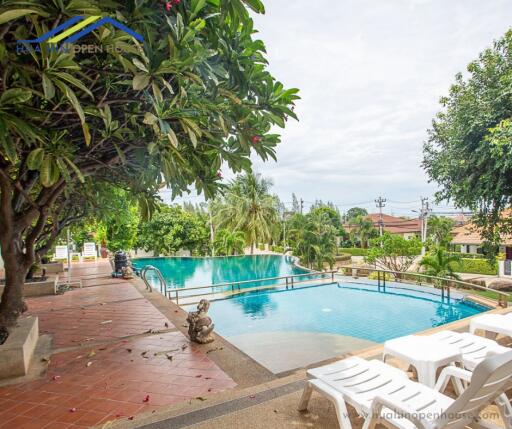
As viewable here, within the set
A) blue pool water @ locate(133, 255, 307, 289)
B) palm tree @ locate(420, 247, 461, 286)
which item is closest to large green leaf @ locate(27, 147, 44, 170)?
blue pool water @ locate(133, 255, 307, 289)

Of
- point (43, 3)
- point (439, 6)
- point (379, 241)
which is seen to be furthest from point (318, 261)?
point (43, 3)

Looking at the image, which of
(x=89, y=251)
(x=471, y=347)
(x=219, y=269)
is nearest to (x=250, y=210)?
(x=219, y=269)

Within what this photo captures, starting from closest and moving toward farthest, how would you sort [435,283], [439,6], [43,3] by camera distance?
[43,3]
[439,6]
[435,283]

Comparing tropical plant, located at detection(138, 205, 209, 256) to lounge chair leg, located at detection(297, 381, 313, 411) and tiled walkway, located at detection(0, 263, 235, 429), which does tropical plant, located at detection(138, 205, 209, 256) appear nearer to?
tiled walkway, located at detection(0, 263, 235, 429)

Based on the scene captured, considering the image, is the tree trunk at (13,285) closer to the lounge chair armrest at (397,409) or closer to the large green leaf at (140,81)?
the large green leaf at (140,81)

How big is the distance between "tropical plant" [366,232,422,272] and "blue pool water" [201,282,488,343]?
155 inches

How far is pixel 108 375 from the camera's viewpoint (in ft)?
12.3

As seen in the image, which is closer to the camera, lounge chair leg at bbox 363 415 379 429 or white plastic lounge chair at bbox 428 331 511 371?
lounge chair leg at bbox 363 415 379 429

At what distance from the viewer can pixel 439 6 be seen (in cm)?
703

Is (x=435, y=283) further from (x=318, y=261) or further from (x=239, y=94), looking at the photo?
(x=239, y=94)

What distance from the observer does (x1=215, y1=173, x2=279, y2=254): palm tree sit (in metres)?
26.6

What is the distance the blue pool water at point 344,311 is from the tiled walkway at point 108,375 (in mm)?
4581

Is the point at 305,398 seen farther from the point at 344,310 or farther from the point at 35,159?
the point at 344,310

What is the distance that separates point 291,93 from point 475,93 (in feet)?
35.2
